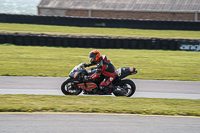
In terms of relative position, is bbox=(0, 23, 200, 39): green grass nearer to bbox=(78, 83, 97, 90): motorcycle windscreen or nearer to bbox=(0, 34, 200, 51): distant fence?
bbox=(0, 34, 200, 51): distant fence

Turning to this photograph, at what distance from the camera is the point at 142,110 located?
304 inches

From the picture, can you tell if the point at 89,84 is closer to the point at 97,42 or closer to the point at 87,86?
the point at 87,86

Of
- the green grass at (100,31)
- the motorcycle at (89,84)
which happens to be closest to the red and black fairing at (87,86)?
the motorcycle at (89,84)

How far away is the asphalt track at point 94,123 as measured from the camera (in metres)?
6.29

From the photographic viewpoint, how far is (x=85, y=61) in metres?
17.2

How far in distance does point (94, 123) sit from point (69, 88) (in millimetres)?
3222

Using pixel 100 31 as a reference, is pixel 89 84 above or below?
below

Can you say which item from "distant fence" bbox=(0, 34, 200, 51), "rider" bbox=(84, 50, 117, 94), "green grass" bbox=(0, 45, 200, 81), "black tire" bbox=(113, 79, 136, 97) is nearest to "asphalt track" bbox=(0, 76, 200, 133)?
"rider" bbox=(84, 50, 117, 94)

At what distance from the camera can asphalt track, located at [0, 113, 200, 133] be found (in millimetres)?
6289

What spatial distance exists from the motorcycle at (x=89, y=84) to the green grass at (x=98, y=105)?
626 mm

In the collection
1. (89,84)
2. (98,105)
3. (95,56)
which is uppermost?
(95,56)

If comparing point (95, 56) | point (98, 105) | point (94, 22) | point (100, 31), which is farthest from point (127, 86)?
point (94, 22)

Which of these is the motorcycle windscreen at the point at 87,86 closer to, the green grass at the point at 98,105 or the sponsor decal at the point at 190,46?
the green grass at the point at 98,105

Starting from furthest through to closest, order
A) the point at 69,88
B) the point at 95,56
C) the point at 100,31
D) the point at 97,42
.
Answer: the point at 100,31, the point at 97,42, the point at 69,88, the point at 95,56
